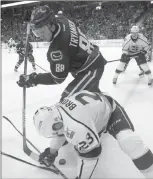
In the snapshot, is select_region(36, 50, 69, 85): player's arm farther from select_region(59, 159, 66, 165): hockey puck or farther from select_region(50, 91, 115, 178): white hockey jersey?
select_region(59, 159, 66, 165): hockey puck

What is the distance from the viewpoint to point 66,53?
197 centimetres

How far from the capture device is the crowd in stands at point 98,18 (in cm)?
1271

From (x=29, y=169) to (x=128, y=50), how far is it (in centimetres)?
305

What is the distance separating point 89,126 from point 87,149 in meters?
0.17

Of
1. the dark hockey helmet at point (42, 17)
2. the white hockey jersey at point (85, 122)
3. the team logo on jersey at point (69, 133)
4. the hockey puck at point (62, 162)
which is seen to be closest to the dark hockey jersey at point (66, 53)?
the dark hockey helmet at point (42, 17)

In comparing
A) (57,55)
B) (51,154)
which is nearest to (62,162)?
(51,154)

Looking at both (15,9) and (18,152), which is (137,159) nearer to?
(18,152)

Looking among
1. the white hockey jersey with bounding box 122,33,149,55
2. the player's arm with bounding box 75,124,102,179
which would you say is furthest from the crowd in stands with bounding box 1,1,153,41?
the player's arm with bounding box 75,124,102,179

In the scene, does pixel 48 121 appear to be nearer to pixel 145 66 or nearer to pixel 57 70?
pixel 57 70

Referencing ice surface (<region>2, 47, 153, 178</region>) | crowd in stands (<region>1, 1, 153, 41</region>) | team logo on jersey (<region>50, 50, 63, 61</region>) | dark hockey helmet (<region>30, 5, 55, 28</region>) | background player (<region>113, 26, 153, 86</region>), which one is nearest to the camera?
dark hockey helmet (<region>30, 5, 55, 28</region>)

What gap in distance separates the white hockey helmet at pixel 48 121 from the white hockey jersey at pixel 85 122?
1.7 inches

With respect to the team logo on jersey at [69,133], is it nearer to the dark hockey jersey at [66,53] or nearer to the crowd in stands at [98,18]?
the dark hockey jersey at [66,53]

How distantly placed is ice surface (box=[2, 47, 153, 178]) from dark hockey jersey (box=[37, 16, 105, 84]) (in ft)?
2.52

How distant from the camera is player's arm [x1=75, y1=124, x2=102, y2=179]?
5.10 feet
